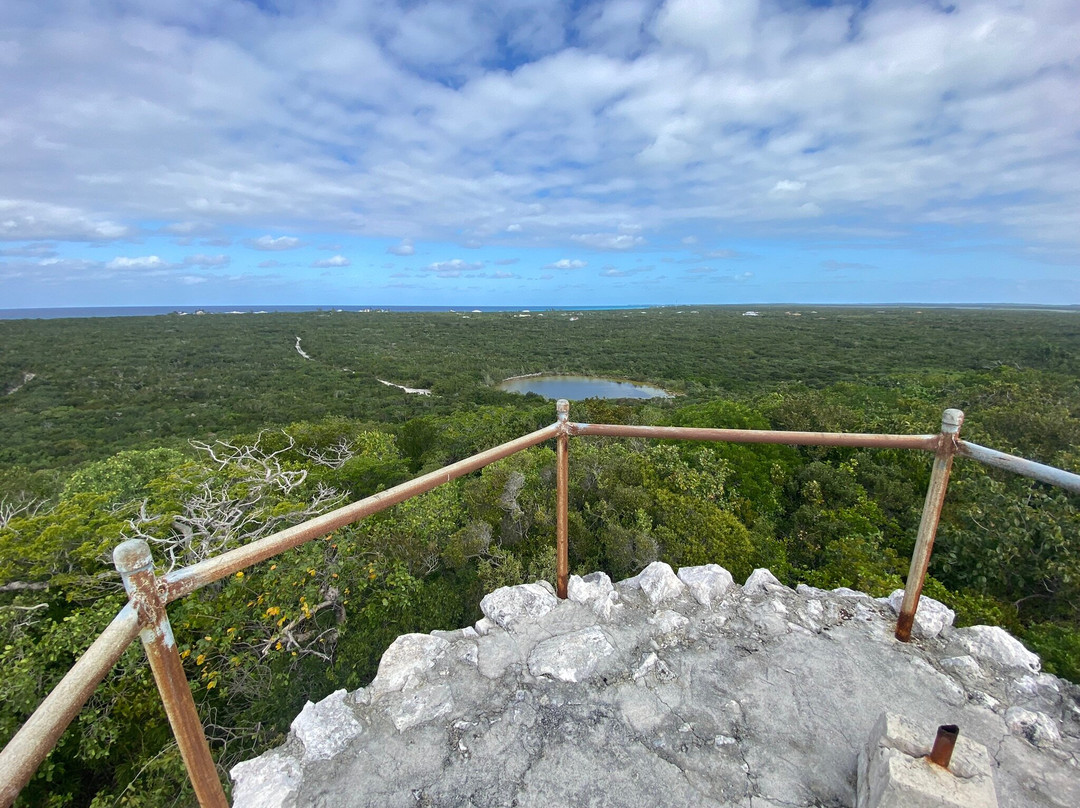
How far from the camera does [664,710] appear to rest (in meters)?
2.03

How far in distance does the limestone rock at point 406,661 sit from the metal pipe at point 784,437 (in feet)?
4.11

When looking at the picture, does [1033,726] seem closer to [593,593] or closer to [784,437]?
[784,437]

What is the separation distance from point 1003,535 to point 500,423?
1165cm

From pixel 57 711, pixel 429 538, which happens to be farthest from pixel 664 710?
pixel 429 538

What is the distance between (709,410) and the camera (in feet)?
40.9

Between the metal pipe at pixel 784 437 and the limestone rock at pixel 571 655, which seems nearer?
the metal pipe at pixel 784 437

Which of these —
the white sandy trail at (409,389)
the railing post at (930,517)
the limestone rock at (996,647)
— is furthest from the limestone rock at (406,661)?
the white sandy trail at (409,389)

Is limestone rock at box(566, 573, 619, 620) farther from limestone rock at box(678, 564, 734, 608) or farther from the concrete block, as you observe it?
the concrete block

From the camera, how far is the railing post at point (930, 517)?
2.01m

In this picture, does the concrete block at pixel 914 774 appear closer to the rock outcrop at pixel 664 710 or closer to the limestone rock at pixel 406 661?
the rock outcrop at pixel 664 710

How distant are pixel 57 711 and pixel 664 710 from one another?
1.93 metres

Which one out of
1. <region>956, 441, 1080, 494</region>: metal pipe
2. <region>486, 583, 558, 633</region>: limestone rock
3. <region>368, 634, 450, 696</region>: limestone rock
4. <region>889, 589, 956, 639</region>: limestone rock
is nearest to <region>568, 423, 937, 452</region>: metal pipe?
<region>956, 441, 1080, 494</region>: metal pipe

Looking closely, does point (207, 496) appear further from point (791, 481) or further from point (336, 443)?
point (791, 481)

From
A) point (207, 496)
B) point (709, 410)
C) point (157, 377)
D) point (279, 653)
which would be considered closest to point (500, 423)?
point (709, 410)
